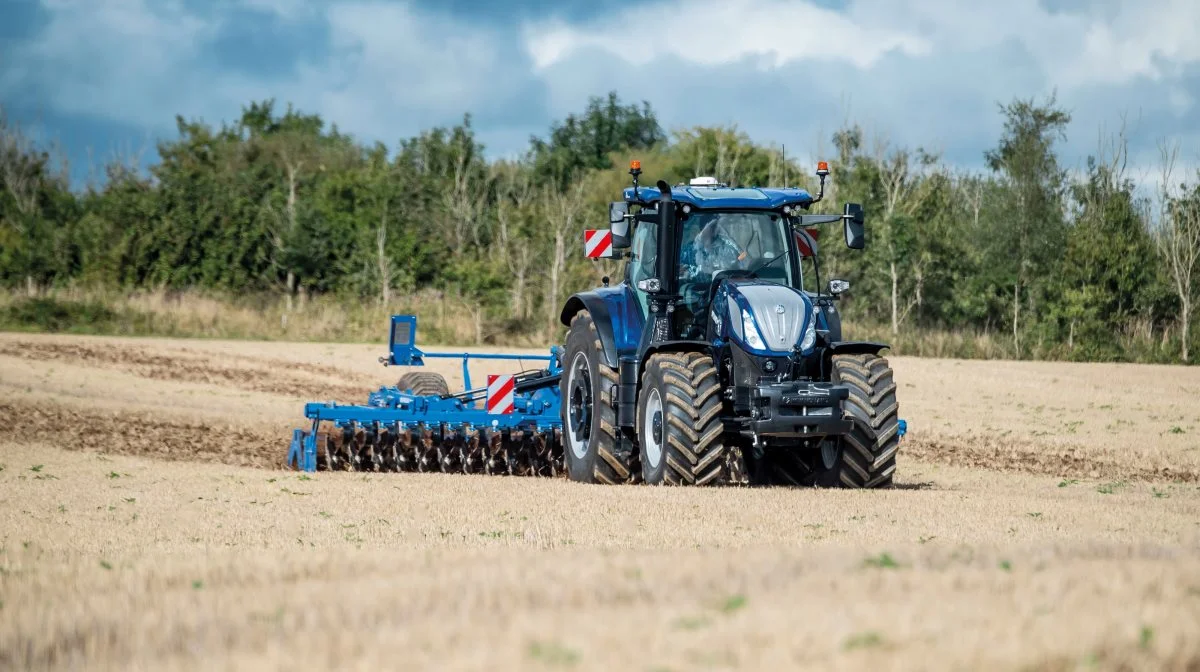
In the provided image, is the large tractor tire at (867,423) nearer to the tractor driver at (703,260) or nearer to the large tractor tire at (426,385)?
the tractor driver at (703,260)

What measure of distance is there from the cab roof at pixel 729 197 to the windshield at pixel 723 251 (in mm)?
103

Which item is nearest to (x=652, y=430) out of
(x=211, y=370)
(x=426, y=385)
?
(x=426, y=385)

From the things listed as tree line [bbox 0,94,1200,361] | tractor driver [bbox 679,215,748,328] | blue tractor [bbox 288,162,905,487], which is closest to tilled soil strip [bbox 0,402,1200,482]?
blue tractor [bbox 288,162,905,487]

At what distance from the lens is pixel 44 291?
39562mm

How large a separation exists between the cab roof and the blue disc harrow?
2.99 m

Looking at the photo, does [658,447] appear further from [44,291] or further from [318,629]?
[44,291]

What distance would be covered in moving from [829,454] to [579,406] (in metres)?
2.45

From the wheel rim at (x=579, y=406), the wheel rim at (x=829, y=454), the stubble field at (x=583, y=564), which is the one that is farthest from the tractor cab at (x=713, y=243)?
the stubble field at (x=583, y=564)

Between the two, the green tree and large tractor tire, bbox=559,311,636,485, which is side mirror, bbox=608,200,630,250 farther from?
the green tree

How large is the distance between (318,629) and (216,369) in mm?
21834

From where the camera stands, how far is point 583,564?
16.6 ft

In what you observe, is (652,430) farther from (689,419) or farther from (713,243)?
(713,243)

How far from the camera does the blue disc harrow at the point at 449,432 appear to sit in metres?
13.7

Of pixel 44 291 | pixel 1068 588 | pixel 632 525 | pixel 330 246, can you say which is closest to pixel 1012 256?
pixel 330 246
